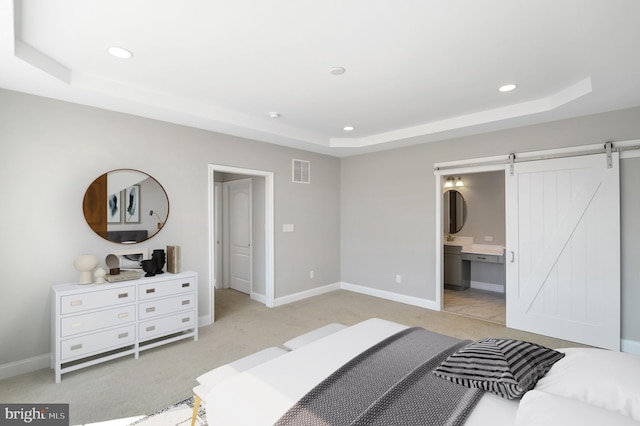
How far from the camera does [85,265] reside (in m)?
2.86

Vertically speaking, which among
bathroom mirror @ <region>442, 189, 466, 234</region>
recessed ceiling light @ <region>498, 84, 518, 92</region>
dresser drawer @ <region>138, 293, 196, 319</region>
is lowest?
dresser drawer @ <region>138, 293, 196, 319</region>

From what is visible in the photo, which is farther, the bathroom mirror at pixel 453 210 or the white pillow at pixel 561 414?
the bathroom mirror at pixel 453 210

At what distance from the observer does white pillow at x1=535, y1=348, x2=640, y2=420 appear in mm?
1152

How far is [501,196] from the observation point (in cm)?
565

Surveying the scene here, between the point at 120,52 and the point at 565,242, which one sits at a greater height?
the point at 120,52

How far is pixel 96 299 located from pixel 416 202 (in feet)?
13.8

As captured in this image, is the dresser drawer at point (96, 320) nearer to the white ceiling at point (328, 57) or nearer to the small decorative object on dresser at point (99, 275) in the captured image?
the small decorative object on dresser at point (99, 275)

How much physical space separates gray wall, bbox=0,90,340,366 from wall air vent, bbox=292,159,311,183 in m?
1.10

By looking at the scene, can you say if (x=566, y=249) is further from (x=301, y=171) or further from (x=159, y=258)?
(x=159, y=258)

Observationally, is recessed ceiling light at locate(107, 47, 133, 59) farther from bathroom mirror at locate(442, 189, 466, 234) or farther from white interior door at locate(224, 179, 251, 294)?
bathroom mirror at locate(442, 189, 466, 234)

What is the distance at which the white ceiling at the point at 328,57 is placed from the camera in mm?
1853

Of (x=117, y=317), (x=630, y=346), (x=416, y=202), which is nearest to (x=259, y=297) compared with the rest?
(x=117, y=317)

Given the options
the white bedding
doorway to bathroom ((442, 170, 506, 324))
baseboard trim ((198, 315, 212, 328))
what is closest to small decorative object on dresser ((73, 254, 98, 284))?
baseboard trim ((198, 315, 212, 328))

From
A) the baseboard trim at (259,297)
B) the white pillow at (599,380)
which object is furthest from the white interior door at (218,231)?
the white pillow at (599,380)
